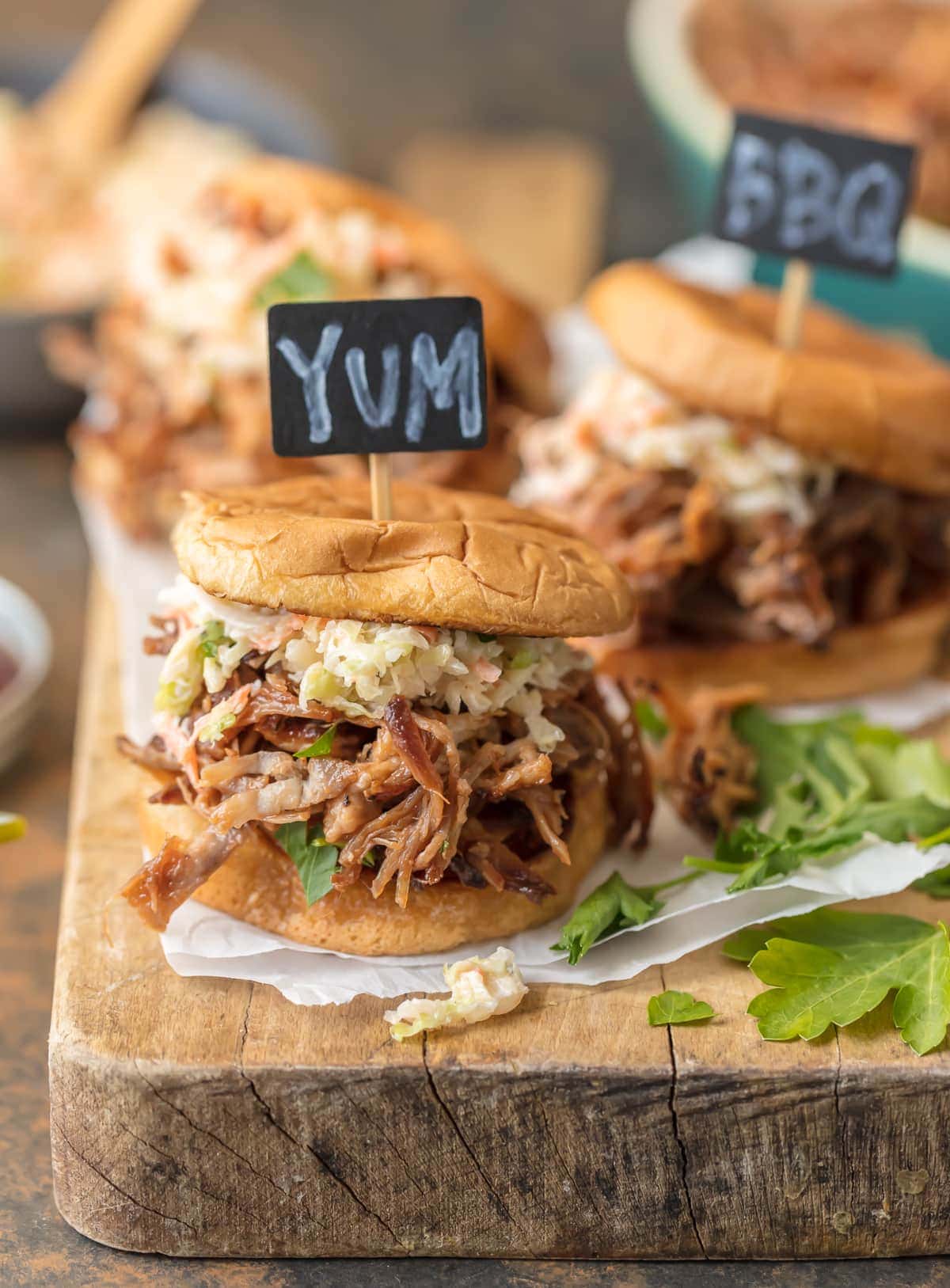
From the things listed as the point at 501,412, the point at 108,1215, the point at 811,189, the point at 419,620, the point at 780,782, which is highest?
the point at 811,189

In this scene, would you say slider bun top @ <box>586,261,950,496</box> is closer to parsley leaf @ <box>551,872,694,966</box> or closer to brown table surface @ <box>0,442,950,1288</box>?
parsley leaf @ <box>551,872,694,966</box>

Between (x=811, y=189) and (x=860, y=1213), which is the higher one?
(x=811, y=189)

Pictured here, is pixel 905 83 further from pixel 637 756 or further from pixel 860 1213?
pixel 860 1213

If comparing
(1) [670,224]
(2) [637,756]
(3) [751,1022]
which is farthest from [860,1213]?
(1) [670,224]

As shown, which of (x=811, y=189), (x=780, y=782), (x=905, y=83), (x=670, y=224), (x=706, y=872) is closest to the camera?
(x=706, y=872)

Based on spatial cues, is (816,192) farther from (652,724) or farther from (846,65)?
(846,65)

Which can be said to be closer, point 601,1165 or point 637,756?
point 601,1165

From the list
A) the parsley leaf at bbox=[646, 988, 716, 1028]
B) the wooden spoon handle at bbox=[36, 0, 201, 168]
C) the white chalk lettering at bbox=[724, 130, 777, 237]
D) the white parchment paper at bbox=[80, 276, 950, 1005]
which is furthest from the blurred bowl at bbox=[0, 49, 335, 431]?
the parsley leaf at bbox=[646, 988, 716, 1028]
